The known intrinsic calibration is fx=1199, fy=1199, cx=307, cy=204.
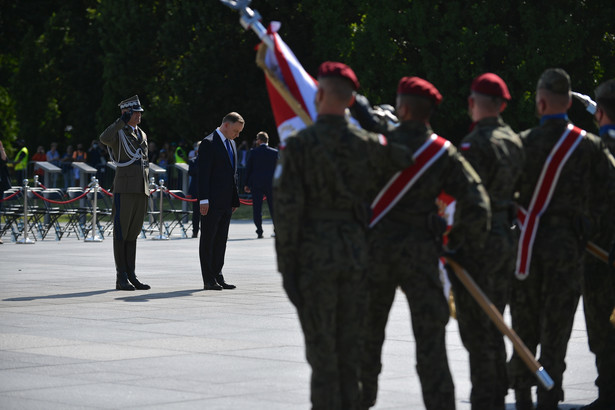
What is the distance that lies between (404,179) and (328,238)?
61cm

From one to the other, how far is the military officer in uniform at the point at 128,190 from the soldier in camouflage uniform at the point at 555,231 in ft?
24.8

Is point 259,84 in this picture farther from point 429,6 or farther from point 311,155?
point 311,155

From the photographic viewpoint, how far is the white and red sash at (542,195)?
23.7ft

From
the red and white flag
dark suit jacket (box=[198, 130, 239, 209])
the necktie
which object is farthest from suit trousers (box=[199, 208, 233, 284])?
the red and white flag

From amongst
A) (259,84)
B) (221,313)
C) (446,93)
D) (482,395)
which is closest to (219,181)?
(221,313)

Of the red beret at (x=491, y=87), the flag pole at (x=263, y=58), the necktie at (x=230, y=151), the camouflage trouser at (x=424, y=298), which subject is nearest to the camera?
the camouflage trouser at (x=424, y=298)

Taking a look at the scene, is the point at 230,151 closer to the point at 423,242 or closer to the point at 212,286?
the point at 212,286

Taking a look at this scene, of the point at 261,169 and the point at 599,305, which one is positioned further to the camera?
the point at 261,169

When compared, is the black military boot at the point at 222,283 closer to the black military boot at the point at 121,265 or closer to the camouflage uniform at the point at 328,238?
the black military boot at the point at 121,265

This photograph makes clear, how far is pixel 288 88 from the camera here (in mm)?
7242

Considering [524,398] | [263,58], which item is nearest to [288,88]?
[263,58]

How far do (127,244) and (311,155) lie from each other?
8451 millimetres

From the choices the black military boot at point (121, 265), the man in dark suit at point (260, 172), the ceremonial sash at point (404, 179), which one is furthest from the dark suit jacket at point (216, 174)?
the man in dark suit at point (260, 172)

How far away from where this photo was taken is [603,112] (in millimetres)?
7957
